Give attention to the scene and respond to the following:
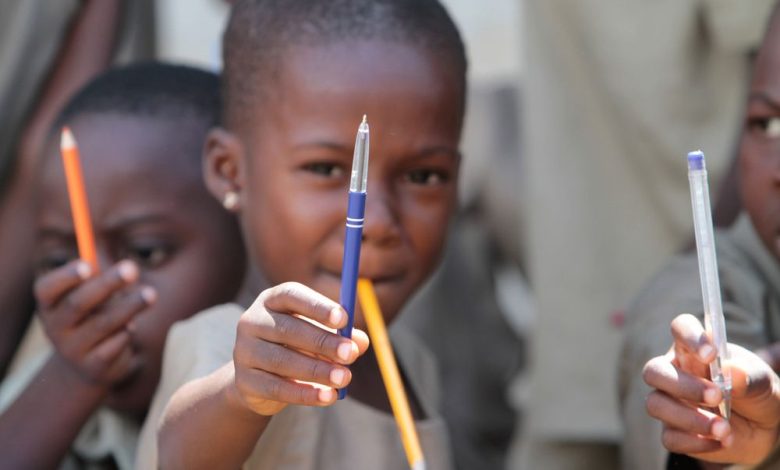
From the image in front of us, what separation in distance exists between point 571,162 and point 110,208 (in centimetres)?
91

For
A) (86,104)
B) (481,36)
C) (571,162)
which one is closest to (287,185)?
(86,104)

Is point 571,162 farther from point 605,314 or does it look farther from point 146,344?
point 146,344

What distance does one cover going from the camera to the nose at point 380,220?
1.38 metres

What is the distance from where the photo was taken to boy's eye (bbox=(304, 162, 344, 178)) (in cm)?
144

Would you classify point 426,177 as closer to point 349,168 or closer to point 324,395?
point 349,168

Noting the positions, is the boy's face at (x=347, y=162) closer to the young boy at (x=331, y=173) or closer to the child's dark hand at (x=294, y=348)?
the young boy at (x=331, y=173)

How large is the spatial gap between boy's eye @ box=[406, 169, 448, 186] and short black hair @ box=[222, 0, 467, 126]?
0.12m

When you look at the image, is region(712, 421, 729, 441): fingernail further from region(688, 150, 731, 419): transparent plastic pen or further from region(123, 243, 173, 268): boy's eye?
region(123, 243, 173, 268): boy's eye

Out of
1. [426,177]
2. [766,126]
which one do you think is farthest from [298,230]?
[766,126]

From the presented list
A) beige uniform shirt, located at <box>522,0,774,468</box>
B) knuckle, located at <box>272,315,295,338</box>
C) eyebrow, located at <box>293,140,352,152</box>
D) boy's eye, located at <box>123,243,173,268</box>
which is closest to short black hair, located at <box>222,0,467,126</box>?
eyebrow, located at <box>293,140,352,152</box>

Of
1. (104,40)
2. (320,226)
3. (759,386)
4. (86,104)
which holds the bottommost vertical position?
(759,386)

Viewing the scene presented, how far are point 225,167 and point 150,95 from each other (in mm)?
290

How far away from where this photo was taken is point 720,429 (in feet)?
3.67

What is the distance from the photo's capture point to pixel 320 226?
142 centimetres
